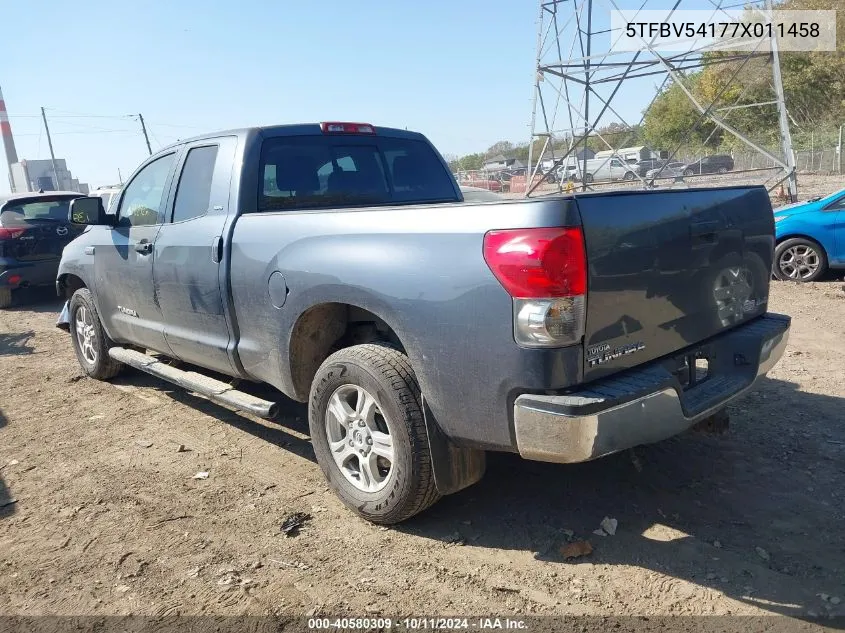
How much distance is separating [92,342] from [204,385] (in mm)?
2280

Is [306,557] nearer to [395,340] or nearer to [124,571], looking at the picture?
[124,571]

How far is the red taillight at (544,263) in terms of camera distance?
8.33ft

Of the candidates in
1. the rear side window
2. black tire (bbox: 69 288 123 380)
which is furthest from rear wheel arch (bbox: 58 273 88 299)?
the rear side window

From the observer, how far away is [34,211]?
1051cm

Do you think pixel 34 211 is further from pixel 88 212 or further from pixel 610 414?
pixel 610 414

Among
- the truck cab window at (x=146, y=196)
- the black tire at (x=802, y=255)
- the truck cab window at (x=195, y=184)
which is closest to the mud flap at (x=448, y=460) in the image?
the truck cab window at (x=195, y=184)

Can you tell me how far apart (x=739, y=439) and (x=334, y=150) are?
3.15 metres

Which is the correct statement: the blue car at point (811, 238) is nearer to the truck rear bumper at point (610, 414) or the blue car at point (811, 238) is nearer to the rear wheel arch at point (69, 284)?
the truck rear bumper at point (610, 414)

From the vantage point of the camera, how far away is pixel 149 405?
5480mm

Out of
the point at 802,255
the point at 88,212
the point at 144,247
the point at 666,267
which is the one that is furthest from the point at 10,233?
the point at 802,255

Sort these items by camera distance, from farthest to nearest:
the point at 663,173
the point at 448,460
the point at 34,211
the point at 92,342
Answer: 1. the point at 663,173
2. the point at 34,211
3. the point at 92,342
4. the point at 448,460

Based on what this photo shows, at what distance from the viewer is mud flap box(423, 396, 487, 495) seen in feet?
9.95

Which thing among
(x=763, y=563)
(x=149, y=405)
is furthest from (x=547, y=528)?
(x=149, y=405)

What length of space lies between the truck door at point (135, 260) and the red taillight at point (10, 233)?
545 cm
